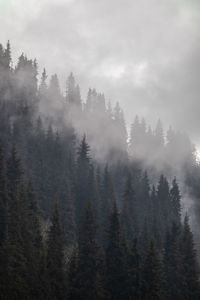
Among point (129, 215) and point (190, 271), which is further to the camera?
point (129, 215)

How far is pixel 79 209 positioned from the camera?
120 metres

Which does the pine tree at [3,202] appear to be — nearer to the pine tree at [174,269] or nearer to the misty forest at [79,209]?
the misty forest at [79,209]

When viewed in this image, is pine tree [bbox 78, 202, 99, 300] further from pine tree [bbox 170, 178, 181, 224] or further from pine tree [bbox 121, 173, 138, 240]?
pine tree [bbox 170, 178, 181, 224]

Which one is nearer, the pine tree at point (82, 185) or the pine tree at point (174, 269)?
the pine tree at point (174, 269)

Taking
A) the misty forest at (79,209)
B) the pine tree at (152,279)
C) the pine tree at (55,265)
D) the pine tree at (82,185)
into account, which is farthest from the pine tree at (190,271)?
the pine tree at (82,185)

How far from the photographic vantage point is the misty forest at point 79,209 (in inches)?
3145

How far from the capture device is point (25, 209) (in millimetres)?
88188

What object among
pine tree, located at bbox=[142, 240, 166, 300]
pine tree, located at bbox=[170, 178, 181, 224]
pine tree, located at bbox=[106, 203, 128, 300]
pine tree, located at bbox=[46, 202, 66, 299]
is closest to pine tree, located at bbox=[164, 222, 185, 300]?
pine tree, located at bbox=[142, 240, 166, 300]

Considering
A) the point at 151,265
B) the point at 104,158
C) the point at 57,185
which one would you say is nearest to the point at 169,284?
the point at 151,265

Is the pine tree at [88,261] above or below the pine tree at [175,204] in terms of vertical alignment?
below

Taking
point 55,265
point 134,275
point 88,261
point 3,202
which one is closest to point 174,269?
point 134,275

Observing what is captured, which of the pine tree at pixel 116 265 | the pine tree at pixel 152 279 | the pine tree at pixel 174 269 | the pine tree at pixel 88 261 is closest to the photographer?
the pine tree at pixel 152 279

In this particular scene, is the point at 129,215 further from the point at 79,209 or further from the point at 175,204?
the point at 175,204

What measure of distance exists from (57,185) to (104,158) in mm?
58078
